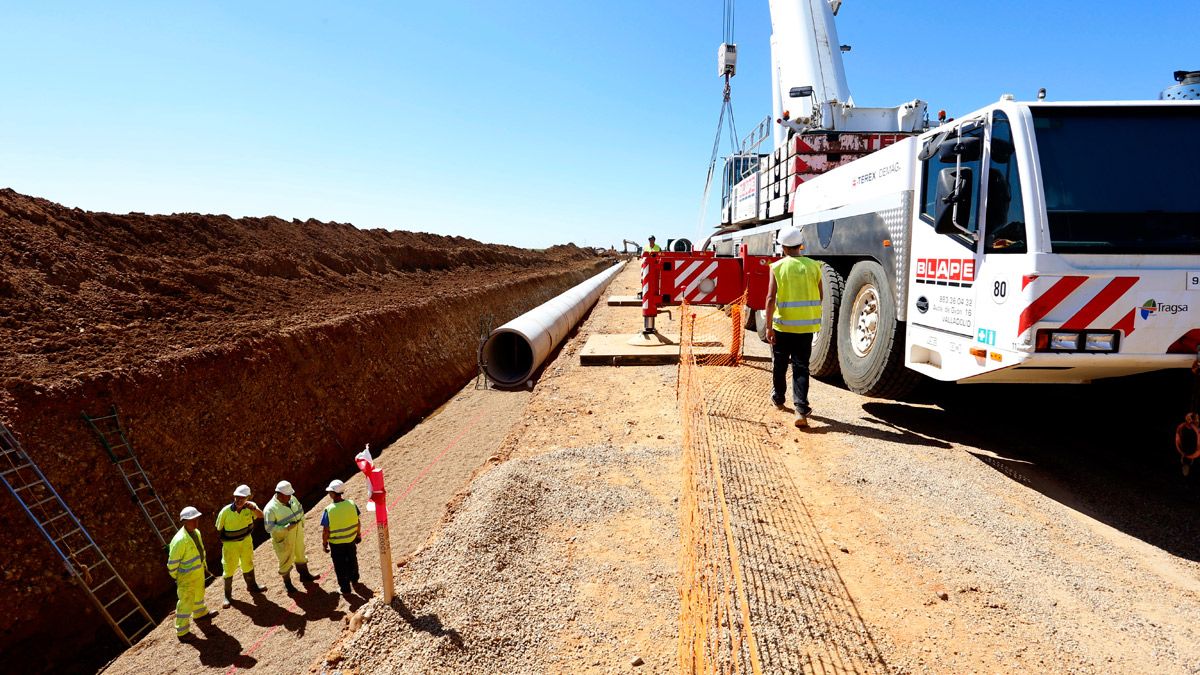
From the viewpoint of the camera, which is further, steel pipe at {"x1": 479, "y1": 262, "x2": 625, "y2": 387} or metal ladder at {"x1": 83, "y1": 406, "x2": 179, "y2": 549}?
steel pipe at {"x1": 479, "y1": 262, "x2": 625, "y2": 387}

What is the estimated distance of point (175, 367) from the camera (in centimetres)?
746

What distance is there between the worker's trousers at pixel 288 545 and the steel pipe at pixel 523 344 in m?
4.24

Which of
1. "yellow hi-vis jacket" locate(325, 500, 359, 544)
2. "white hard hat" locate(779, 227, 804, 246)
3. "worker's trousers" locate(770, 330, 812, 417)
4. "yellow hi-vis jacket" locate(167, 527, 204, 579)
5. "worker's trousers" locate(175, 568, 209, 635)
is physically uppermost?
"white hard hat" locate(779, 227, 804, 246)

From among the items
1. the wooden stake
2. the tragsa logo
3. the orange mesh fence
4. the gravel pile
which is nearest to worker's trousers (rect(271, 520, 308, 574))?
the gravel pile

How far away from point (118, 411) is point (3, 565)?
6.46 ft

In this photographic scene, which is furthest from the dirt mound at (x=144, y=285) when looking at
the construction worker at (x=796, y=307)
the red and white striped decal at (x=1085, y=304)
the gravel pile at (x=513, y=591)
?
the red and white striped decal at (x=1085, y=304)

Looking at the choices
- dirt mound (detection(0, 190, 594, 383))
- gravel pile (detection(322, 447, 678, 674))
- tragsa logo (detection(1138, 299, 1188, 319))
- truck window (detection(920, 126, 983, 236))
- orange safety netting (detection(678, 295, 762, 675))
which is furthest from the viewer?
dirt mound (detection(0, 190, 594, 383))

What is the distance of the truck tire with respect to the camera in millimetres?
5359

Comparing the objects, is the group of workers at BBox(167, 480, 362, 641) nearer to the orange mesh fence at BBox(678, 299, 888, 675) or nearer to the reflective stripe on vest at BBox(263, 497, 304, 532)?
the reflective stripe on vest at BBox(263, 497, 304, 532)

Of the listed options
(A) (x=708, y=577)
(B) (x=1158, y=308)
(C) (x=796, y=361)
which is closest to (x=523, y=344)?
(C) (x=796, y=361)

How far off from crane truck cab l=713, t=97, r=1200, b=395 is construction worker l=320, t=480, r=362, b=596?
17.1 ft

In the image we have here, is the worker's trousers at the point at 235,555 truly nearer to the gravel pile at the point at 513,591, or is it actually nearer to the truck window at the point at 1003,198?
the gravel pile at the point at 513,591

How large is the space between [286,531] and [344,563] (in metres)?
0.83

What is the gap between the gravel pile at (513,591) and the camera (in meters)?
2.78
